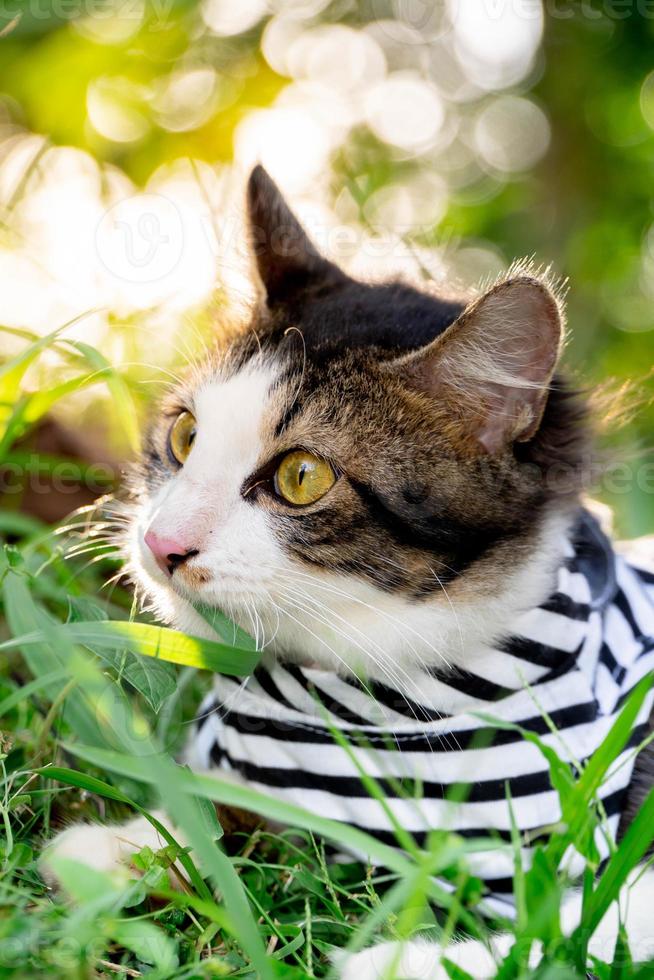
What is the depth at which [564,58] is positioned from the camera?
469 cm

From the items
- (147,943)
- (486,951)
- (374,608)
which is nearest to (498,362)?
(374,608)

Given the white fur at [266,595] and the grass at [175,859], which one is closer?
the grass at [175,859]

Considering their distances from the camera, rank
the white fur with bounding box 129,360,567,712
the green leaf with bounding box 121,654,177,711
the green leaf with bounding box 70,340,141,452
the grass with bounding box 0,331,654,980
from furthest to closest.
A: 1. the green leaf with bounding box 70,340,141,452
2. the white fur with bounding box 129,360,567,712
3. the green leaf with bounding box 121,654,177,711
4. the grass with bounding box 0,331,654,980

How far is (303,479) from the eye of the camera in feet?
4.19

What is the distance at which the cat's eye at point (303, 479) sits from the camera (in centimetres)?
127

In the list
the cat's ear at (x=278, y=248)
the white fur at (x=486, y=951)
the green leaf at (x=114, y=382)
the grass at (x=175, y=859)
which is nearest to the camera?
the grass at (x=175, y=859)

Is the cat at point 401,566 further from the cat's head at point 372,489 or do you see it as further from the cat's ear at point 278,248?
the cat's ear at point 278,248

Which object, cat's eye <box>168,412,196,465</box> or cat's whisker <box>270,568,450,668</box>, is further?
cat's eye <box>168,412,196,465</box>

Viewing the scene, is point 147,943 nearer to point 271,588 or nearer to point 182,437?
point 271,588

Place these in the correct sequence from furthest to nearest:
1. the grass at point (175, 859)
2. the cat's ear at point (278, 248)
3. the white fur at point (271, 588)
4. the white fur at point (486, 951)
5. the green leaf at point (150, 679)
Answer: the cat's ear at point (278, 248)
the white fur at point (271, 588)
the green leaf at point (150, 679)
the white fur at point (486, 951)
the grass at point (175, 859)

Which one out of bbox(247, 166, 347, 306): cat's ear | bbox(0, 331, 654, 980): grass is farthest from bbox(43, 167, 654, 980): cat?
bbox(247, 166, 347, 306): cat's ear

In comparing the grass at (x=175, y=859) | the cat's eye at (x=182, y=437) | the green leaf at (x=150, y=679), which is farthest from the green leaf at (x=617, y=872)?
the cat's eye at (x=182, y=437)

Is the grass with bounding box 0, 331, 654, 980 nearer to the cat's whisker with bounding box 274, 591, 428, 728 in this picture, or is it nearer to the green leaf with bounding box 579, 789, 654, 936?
the green leaf with bounding box 579, 789, 654, 936

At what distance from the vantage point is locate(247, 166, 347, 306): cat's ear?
5.39ft
